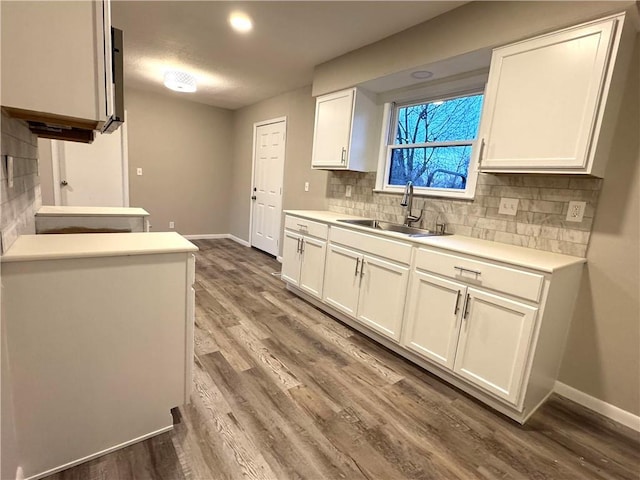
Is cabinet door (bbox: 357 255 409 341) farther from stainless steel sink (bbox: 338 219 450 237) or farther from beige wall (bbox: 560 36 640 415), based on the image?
beige wall (bbox: 560 36 640 415)

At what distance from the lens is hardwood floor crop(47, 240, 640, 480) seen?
140cm

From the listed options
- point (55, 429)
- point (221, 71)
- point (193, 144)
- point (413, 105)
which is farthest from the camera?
point (193, 144)

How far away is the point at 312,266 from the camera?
3139 mm

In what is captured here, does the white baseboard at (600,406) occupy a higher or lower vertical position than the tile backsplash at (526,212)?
lower

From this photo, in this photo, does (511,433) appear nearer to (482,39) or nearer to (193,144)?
(482,39)

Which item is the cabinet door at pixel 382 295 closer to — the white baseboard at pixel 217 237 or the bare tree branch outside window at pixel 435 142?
the bare tree branch outside window at pixel 435 142

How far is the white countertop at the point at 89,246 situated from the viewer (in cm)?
113

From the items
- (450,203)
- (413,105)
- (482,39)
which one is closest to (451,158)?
(450,203)

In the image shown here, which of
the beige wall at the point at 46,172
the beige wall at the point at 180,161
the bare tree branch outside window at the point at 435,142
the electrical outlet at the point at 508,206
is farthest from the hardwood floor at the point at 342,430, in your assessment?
the beige wall at the point at 180,161

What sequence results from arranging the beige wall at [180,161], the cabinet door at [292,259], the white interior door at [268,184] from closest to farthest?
1. the cabinet door at [292,259]
2. the white interior door at [268,184]
3. the beige wall at [180,161]

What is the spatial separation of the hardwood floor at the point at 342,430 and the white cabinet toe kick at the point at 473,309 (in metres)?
0.17

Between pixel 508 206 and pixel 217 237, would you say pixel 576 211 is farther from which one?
pixel 217 237

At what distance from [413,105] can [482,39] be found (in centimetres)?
97

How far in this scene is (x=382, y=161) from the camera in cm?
321
